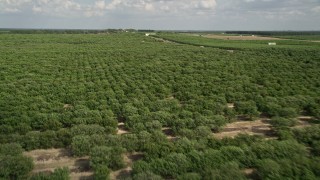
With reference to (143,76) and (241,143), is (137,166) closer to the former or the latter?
(241,143)

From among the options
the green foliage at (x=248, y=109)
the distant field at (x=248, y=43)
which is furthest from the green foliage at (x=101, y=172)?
the distant field at (x=248, y=43)

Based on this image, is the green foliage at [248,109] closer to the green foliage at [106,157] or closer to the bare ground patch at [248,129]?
the bare ground patch at [248,129]

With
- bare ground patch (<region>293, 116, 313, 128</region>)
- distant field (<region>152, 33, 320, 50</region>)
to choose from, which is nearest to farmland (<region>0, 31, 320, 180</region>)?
bare ground patch (<region>293, 116, 313, 128</region>)

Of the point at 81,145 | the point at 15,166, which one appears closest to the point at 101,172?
the point at 81,145

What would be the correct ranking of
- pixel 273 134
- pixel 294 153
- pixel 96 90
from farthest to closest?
pixel 96 90
pixel 273 134
pixel 294 153

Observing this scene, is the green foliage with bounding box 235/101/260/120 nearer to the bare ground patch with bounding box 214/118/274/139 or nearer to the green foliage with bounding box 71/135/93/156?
the bare ground patch with bounding box 214/118/274/139

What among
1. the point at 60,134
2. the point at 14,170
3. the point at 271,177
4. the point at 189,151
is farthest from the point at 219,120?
the point at 14,170

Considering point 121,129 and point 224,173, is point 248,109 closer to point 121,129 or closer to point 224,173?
point 121,129
